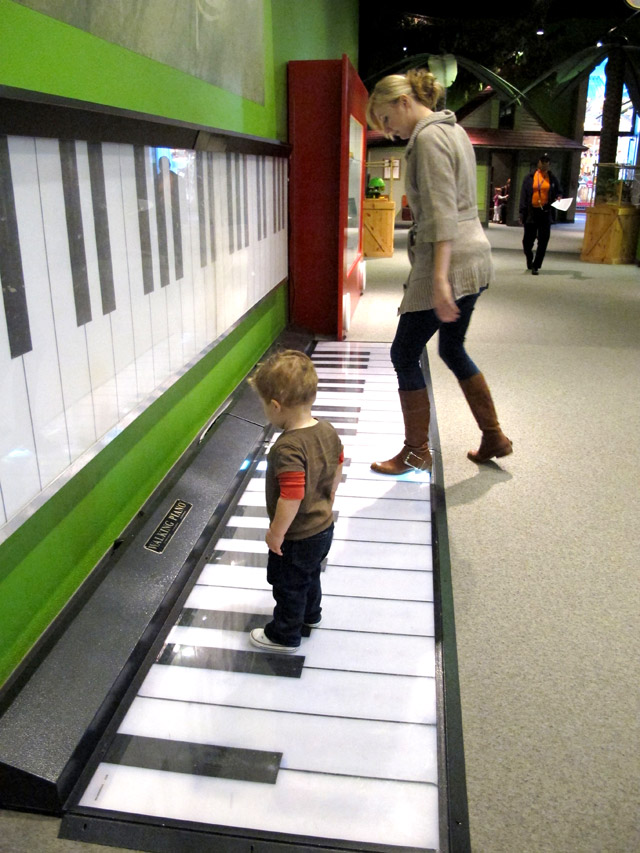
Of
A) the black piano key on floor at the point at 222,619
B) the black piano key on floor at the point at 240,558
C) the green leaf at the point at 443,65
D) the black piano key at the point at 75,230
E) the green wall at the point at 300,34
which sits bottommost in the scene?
the black piano key on floor at the point at 222,619

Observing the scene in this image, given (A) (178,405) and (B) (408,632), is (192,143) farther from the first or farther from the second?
(B) (408,632)

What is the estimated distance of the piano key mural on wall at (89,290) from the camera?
4.39ft

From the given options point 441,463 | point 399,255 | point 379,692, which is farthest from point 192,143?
point 399,255

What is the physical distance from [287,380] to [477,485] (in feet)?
4.55

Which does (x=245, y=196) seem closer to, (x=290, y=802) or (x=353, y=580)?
(x=353, y=580)

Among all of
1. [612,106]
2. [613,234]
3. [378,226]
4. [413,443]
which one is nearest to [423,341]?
[413,443]

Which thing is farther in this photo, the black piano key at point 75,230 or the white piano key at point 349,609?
the white piano key at point 349,609

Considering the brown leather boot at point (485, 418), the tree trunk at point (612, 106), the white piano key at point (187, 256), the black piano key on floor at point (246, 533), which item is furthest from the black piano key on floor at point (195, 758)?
the tree trunk at point (612, 106)

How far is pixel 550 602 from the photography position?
1974 mm

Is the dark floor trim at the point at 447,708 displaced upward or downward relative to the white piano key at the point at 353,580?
downward

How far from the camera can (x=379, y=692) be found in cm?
162

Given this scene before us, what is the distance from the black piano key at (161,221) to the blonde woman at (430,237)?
79 centimetres

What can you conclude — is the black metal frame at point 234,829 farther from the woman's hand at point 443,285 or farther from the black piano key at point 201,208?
the black piano key at point 201,208

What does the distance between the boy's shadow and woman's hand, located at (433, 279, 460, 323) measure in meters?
0.66
